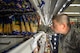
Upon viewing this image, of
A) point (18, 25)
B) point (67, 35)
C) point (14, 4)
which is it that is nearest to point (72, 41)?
point (67, 35)

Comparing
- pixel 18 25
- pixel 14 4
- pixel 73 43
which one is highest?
pixel 14 4

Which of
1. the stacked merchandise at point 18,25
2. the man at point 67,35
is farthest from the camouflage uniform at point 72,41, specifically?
the stacked merchandise at point 18,25

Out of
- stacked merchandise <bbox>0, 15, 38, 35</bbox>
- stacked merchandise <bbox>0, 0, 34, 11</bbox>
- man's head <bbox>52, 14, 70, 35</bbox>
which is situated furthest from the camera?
stacked merchandise <bbox>0, 15, 38, 35</bbox>

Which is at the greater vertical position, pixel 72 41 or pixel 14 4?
pixel 14 4

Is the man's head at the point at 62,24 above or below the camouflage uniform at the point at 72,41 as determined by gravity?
above

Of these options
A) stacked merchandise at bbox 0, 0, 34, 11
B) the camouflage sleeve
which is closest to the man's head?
the camouflage sleeve

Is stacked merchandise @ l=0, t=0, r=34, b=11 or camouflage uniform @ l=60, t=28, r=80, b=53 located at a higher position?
stacked merchandise @ l=0, t=0, r=34, b=11

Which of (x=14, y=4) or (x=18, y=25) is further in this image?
(x=18, y=25)

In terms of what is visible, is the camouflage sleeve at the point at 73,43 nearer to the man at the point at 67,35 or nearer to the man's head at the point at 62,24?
the man at the point at 67,35

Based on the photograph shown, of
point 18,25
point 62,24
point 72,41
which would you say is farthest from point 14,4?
point 72,41

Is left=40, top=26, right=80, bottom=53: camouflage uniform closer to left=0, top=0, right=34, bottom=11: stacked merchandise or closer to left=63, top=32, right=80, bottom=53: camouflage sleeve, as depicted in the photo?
left=63, top=32, right=80, bottom=53: camouflage sleeve

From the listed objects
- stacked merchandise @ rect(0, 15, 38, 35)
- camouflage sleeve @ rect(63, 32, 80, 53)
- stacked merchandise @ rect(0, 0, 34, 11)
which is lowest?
camouflage sleeve @ rect(63, 32, 80, 53)

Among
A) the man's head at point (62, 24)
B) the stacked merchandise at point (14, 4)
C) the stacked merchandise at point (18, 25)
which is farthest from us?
the stacked merchandise at point (18, 25)

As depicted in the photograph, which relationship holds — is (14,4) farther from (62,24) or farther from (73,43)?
(73,43)
